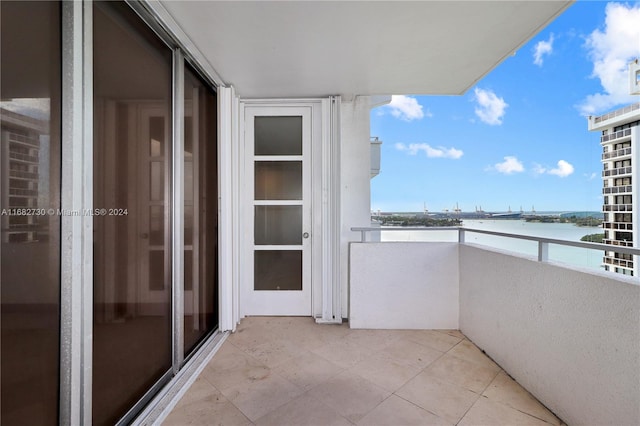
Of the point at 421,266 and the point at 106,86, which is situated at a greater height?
the point at 106,86

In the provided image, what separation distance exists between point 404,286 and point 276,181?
6.12 ft

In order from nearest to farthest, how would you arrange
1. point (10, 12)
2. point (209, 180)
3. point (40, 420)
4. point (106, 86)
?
point (10, 12) < point (40, 420) < point (106, 86) < point (209, 180)

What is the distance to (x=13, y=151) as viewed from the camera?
84 cm

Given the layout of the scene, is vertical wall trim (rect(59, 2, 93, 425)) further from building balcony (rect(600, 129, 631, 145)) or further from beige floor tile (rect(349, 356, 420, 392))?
building balcony (rect(600, 129, 631, 145))

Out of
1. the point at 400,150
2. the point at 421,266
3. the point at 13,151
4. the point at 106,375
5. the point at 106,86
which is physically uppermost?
the point at 400,150

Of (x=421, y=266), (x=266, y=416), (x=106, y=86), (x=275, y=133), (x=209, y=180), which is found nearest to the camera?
(x=106, y=86)

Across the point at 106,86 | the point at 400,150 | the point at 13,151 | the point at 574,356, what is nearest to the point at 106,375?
the point at 13,151

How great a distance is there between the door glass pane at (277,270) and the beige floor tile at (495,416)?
187 cm

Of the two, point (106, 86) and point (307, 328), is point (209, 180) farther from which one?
point (307, 328)

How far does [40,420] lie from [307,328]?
1.98 meters

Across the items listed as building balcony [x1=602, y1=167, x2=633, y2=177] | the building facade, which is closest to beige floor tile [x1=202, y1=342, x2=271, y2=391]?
the building facade

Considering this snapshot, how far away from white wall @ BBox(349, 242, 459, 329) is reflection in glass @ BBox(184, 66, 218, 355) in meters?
1.45

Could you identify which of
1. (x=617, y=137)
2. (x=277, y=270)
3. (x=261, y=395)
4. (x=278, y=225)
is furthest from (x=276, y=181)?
(x=617, y=137)

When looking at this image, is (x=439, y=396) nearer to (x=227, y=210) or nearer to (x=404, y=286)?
A: (x=404, y=286)
